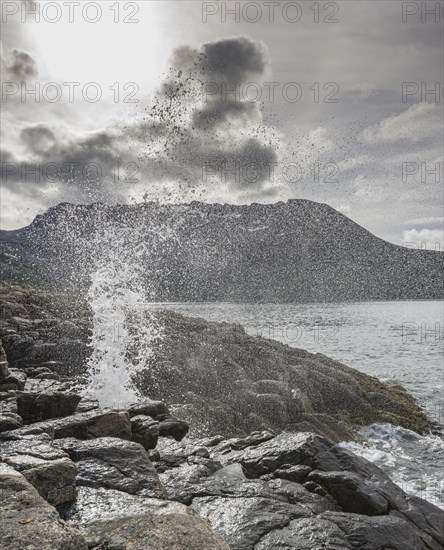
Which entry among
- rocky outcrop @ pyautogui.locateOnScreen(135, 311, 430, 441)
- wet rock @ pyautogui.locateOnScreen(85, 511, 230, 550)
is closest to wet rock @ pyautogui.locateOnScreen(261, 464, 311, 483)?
wet rock @ pyautogui.locateOnScreen(85, 511, 230, 550)

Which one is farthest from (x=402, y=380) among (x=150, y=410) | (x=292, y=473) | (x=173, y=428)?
(x=292, y=473)

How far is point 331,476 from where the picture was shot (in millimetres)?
8898

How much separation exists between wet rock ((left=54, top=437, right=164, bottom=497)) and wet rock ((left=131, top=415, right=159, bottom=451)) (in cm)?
193

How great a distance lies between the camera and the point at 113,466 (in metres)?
7.62

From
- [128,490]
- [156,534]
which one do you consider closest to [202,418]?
[128,490]

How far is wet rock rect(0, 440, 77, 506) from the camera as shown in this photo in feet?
19.8

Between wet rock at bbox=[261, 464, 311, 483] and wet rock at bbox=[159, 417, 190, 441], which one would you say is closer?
wet rock at bbox=[261, 464, 311, 483]

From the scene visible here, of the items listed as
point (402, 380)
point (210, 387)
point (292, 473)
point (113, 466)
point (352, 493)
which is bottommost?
point (402, 380)

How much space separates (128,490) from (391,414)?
19.5 m

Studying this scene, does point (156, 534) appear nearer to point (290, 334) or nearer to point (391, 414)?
point (391, 414)

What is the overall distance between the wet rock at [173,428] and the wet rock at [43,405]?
109 inches

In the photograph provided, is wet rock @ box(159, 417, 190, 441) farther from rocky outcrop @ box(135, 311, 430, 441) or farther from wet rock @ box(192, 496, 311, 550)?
wet rock @ box(192, 496, 311, 550)

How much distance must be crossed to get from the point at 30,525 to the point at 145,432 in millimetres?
6232

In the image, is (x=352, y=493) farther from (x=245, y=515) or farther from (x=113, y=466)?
(x=113, y=466)
